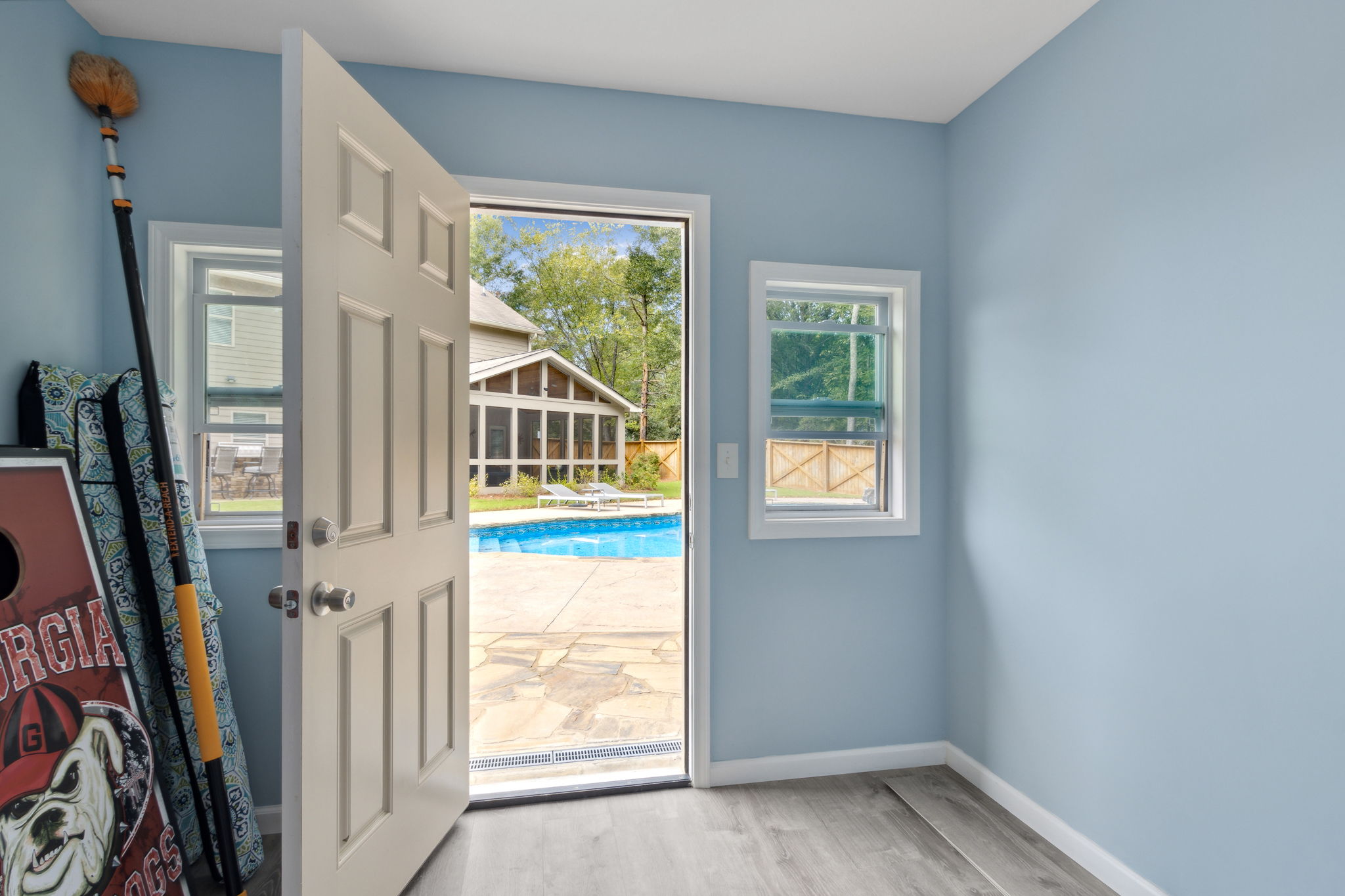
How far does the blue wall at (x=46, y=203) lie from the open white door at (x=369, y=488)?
36.0 inches

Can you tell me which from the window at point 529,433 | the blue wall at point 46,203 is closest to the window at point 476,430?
the window at point 529,433

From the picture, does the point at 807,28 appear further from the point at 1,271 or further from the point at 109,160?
the point at 1,271

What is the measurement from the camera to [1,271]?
5.18ft

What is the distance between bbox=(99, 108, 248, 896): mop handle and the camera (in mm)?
1594

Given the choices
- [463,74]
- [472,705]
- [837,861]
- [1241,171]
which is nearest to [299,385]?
[463,74]

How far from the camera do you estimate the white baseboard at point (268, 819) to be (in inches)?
80.6

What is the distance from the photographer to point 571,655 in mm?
4059

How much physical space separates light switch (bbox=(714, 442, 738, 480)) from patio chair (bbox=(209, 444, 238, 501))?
1.63m

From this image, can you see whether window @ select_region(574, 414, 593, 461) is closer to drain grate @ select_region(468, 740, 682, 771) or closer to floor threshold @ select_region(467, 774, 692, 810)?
drain grate @ select_region(468, 740, 682, 771)

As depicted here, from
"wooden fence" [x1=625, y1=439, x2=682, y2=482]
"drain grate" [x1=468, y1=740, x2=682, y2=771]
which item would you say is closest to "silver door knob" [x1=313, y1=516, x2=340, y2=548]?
"drain grate" [x1=468, y1=740, x2=682, y2=771]

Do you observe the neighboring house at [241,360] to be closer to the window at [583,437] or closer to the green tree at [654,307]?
the green tree at [654,307]

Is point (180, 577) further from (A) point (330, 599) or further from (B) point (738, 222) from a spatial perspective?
(B) point (738, 222)

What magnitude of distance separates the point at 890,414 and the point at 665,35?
1598 mm

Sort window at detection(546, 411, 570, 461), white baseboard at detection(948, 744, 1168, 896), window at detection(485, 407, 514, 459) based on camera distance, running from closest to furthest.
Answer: white baseboard at detection(948, 744, 1168, 896) → window at detection(485, 407, 514, 459) → window at detection(546, 411, 570, 461)
